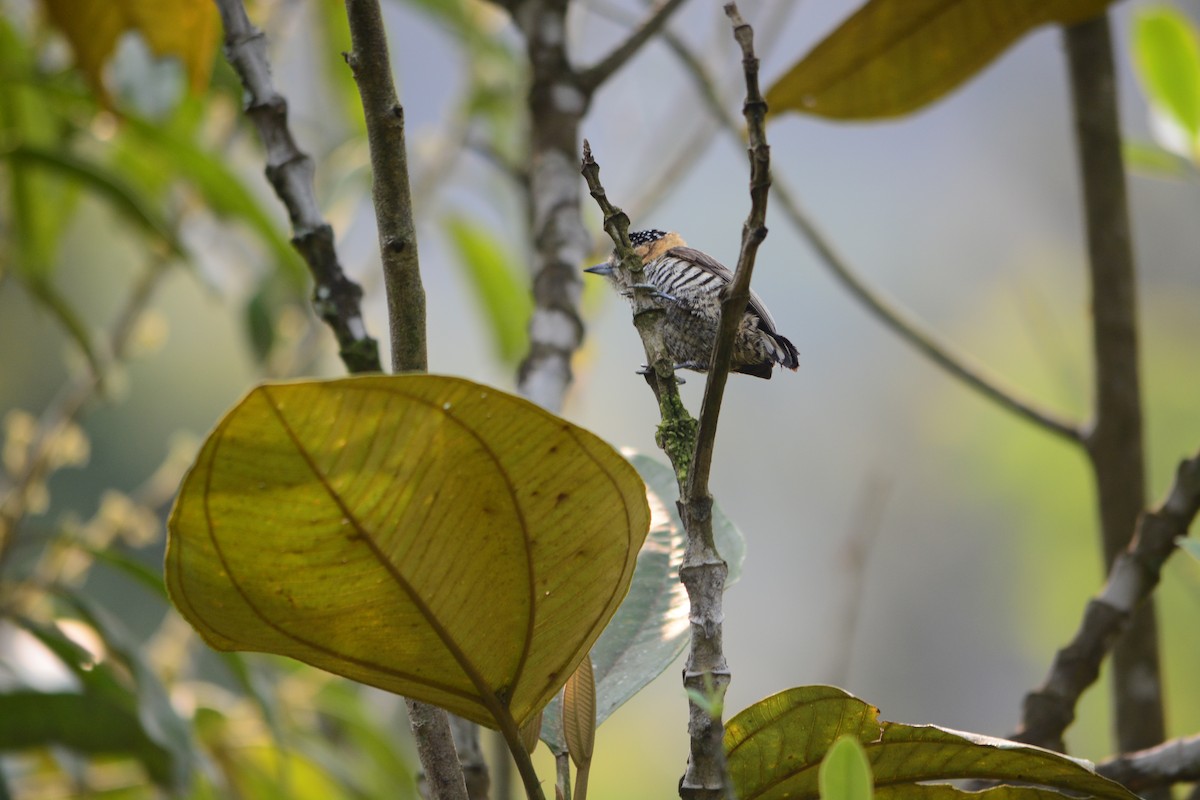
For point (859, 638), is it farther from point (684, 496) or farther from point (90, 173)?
point (684, 496)

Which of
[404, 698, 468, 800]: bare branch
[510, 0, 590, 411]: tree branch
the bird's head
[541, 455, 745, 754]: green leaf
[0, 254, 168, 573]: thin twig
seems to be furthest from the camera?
[0, 254, 168, 573]: thin twig

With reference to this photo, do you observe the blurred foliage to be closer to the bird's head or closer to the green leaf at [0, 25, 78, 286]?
the bird's head

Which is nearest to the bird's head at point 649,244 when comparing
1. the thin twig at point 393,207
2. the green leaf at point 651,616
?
the green leaf at point 651,616

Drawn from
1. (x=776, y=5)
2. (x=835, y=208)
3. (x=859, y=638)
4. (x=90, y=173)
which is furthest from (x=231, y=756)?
(x=859, y=638)

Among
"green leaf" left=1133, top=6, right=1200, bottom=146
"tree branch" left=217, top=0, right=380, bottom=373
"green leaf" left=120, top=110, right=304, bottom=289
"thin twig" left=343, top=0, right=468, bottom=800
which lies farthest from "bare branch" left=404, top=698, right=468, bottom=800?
"green leaf" left=1133, top=6, right=1200, bottom=146

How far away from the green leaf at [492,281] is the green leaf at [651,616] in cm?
143

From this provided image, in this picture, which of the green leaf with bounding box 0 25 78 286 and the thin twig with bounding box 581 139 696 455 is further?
the green leaf with bounding box 0 25 78 286

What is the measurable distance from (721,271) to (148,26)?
879 millimetres

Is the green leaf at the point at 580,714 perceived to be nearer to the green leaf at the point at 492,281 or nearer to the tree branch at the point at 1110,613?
the tree branch at the point at 1110,613

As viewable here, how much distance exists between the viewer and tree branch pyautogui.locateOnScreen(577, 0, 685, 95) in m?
1.13

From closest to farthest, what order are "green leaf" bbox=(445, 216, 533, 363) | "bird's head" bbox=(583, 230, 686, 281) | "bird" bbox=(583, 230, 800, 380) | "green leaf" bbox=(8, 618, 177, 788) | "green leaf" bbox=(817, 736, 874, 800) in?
"green leaf" bbox=(817, 736, 874, 800)
"bird" bbox=(583, 230, 800, 380)
"bird's head" bbox=(583, 230, 686, 281)
"green leaf" bbox=(8, 618, 177, 788)
"green leaf" bbox=(445, 216, 533, 363)

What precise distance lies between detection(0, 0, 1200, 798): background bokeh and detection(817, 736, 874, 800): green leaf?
0.82m

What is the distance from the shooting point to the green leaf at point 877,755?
589 millimetres

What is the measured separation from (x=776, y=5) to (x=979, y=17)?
777 mm
